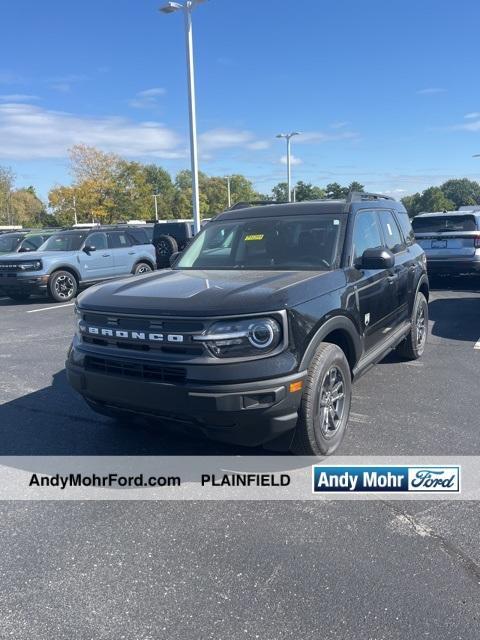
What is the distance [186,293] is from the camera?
3654mm

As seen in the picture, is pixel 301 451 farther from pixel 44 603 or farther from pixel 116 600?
pixel 44 603

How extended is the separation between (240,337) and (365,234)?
86.9 inches

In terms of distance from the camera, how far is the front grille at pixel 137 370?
3.36 metres

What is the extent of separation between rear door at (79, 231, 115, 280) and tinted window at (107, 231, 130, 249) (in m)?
0.16

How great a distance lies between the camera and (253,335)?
10.9 ft

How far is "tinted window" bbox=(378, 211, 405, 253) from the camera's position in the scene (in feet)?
18.4

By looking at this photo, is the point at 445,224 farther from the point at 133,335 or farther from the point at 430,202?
the point at 430,202

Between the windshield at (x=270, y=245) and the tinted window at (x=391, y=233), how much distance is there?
1102 millimetres

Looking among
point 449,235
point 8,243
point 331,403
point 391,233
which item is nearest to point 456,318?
point 449,235

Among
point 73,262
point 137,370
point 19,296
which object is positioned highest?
point 73,262

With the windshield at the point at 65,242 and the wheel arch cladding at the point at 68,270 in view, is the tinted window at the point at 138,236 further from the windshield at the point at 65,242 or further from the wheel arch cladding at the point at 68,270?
the wheel arch cladding at the point at 68,270

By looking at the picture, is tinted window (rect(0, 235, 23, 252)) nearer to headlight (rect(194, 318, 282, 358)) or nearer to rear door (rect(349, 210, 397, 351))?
rear door (rect(349, 210, 397, 351))

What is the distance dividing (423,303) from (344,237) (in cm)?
258

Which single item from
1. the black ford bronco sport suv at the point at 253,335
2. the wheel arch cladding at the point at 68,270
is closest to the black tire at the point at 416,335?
the black ford bronco sport suv at the point at 253,335
